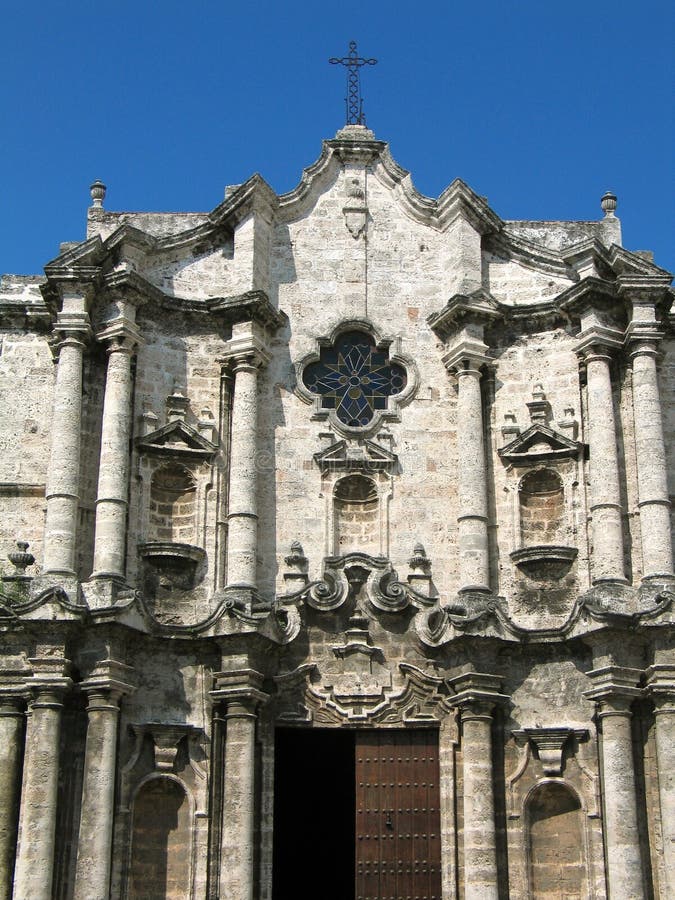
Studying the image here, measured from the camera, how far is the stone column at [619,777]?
617 inches

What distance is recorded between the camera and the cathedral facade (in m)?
16.3

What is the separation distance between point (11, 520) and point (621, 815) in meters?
9.08

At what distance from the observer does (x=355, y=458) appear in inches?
724

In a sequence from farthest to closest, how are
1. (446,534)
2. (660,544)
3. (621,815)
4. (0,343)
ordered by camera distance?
(0,343)
(446,534)
(660,544)
(621,815)

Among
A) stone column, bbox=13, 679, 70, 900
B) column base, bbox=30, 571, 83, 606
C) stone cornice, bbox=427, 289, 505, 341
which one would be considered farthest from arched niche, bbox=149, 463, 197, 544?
stone cornice, bbox=427, 289, 505, 341

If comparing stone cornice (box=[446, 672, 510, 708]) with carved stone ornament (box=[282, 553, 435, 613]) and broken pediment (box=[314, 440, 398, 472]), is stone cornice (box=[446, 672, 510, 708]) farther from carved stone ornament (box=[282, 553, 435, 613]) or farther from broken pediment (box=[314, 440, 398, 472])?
broken pediment (box=[314, 440, 398, 472])

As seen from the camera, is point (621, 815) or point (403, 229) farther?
point (403, 229)

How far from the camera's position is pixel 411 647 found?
1753 centimetres

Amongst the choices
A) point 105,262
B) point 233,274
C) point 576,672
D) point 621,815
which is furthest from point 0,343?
point 621,815

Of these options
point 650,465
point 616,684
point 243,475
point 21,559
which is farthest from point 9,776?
point 650,465

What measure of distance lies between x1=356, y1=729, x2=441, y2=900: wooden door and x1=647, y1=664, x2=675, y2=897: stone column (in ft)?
9.31

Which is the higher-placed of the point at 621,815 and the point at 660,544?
the point at 660,544

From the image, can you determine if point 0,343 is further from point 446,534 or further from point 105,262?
point 446,534

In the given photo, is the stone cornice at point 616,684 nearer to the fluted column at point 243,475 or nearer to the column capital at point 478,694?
the column capital at point 478,694
